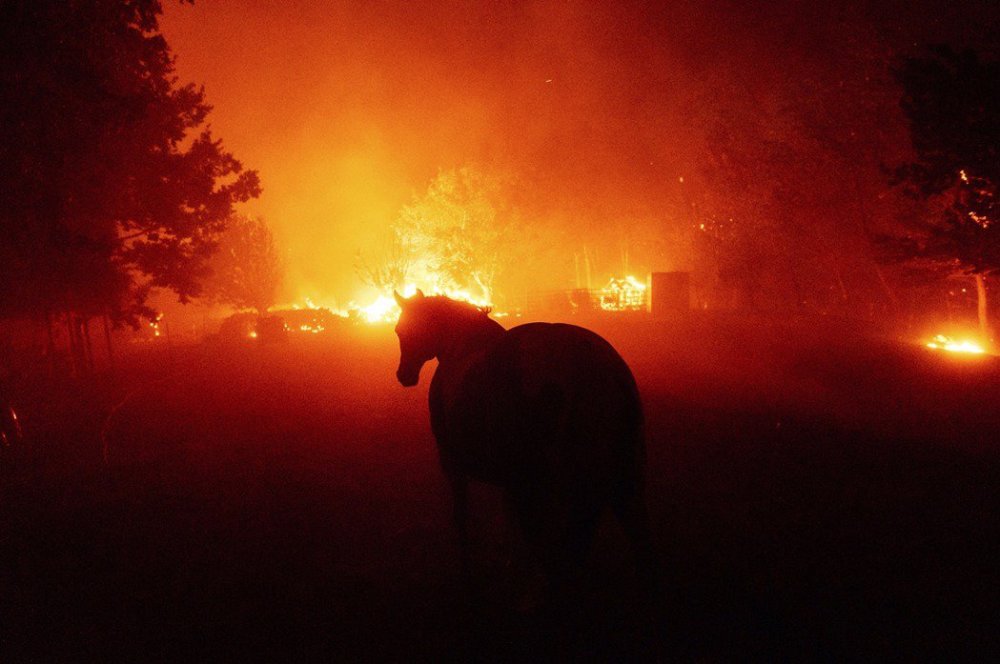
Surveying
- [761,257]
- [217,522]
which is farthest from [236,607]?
[761,257]

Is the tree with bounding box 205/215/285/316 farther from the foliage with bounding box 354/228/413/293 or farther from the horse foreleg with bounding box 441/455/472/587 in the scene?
the horse foreleg with bounding box 441/455/472/587

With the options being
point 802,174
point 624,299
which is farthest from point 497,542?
point 624,299

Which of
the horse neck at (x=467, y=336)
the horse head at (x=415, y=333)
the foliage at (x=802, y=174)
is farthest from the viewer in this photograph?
the foliage at (x=802, y=174)

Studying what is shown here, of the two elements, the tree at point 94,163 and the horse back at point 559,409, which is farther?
the tree at point 94,163

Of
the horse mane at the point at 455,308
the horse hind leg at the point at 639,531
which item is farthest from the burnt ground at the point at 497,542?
the horse mane at the point at 455,308

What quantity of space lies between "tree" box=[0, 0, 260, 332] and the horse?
41.4 feet

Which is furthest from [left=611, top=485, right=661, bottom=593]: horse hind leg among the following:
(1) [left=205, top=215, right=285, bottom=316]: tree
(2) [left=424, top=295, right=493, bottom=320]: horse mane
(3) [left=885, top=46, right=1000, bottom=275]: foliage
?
(1) [left=205, top=215, right=285, bottom=316]: tree

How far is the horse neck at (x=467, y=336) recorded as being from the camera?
478 cm

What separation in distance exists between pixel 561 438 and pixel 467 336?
145 centimetres

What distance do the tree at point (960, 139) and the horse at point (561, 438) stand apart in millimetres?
12422

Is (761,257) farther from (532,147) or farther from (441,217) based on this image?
(532,147)

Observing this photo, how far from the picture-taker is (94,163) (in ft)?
55.0

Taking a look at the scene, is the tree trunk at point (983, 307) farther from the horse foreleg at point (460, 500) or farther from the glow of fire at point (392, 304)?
the glow of fire at point (392, 304)

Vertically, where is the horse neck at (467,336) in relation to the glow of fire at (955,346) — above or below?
above
